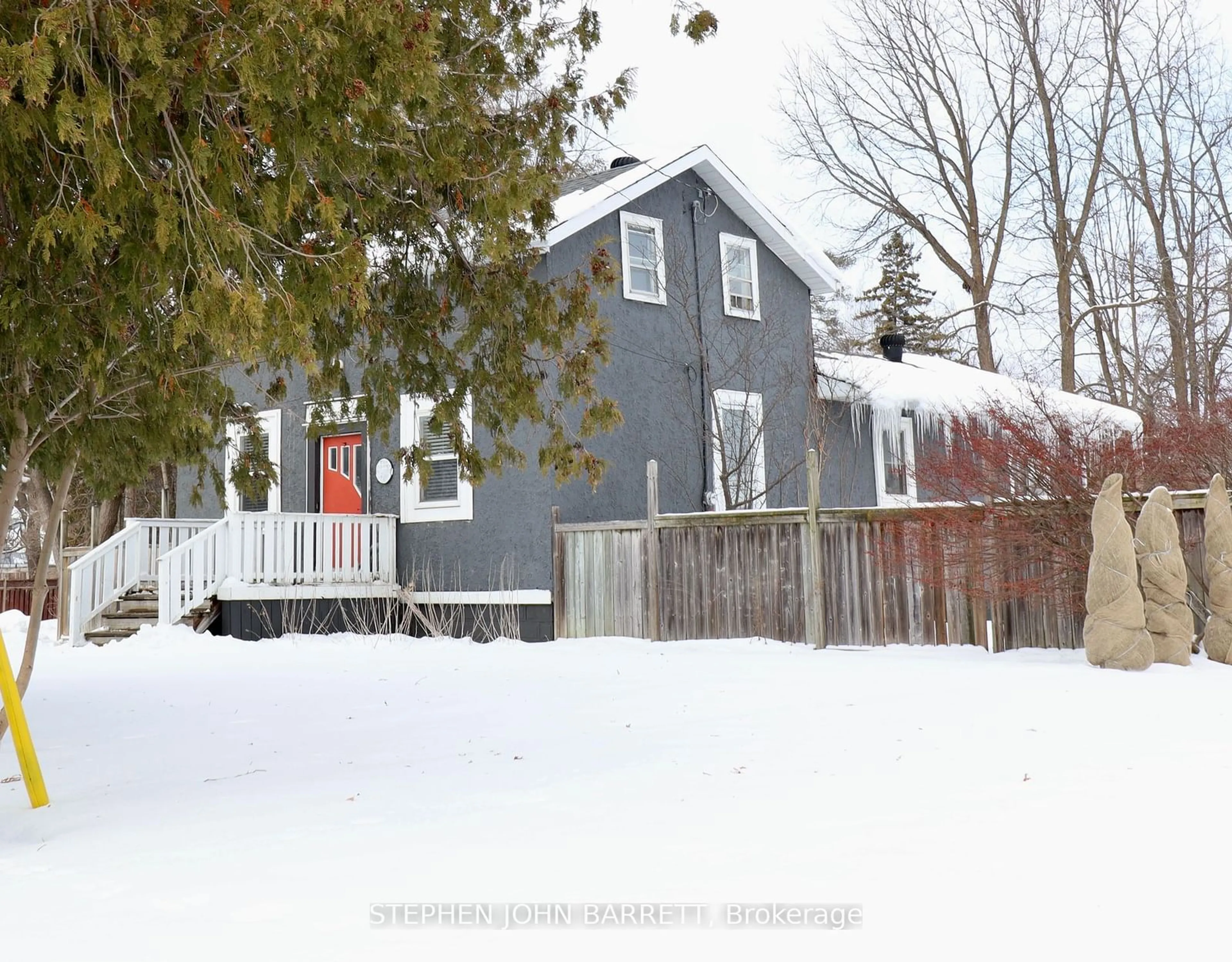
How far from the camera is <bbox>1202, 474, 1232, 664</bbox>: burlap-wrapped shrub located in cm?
969

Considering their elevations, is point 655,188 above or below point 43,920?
above

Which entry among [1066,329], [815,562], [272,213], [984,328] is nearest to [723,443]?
[815,562]

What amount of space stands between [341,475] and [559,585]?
14.1ft

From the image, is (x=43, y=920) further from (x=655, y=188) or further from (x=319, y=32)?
(x=655, y=188)

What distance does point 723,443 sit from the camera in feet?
51.5

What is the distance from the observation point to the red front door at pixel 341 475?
53.6 ft

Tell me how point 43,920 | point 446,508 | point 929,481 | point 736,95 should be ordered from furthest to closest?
1. point 736,95
2. point 446,508
3. point 929,481
4. point 43,920

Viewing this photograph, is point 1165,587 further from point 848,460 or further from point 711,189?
point 711,189

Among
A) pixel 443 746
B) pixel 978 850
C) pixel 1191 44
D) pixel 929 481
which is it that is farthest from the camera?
pixel 1191 44

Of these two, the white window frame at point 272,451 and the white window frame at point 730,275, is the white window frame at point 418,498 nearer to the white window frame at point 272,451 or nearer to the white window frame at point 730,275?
the white window frame at point 272,451

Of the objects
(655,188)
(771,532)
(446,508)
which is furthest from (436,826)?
(655,188)

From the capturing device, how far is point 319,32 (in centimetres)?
439

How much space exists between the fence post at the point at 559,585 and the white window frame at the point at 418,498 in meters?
1.53

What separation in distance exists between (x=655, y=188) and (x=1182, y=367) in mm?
14596
